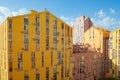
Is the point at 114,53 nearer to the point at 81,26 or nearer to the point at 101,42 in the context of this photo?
the point at 101,42

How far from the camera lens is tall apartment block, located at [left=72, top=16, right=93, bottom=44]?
344 ft

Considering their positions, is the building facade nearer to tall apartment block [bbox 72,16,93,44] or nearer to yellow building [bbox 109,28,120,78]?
yellow building [bbox 109,28,120,78]

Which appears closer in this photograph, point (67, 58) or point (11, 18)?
point (11, 18)

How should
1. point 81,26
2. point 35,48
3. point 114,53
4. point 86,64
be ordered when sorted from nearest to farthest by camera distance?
point 35,48, point 86,64, point 114,53, point 81,26

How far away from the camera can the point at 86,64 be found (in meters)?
60.9

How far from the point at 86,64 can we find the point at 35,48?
801 inches

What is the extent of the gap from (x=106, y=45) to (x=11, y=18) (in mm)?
37646

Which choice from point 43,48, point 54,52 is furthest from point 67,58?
point 43,48

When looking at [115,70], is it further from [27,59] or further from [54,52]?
Answer: [27,59]

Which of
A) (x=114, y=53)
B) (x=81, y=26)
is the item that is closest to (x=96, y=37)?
(x=114, y=53)

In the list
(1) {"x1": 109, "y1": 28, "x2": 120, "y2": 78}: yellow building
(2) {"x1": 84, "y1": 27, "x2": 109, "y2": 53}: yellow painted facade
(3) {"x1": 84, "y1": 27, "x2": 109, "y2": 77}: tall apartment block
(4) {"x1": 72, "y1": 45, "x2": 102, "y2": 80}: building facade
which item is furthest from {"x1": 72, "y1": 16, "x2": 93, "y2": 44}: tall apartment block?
(1) {"x1": 109, "y1": 28, "x2": 120, "y2": 78}: yellow building

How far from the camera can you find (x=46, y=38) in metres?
49.9

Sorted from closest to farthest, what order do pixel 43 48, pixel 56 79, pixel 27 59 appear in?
1. pixel 27 59
2. pixel 43 48
3. pixel 56 79

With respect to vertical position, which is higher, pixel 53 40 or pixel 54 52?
pixel 53 40
